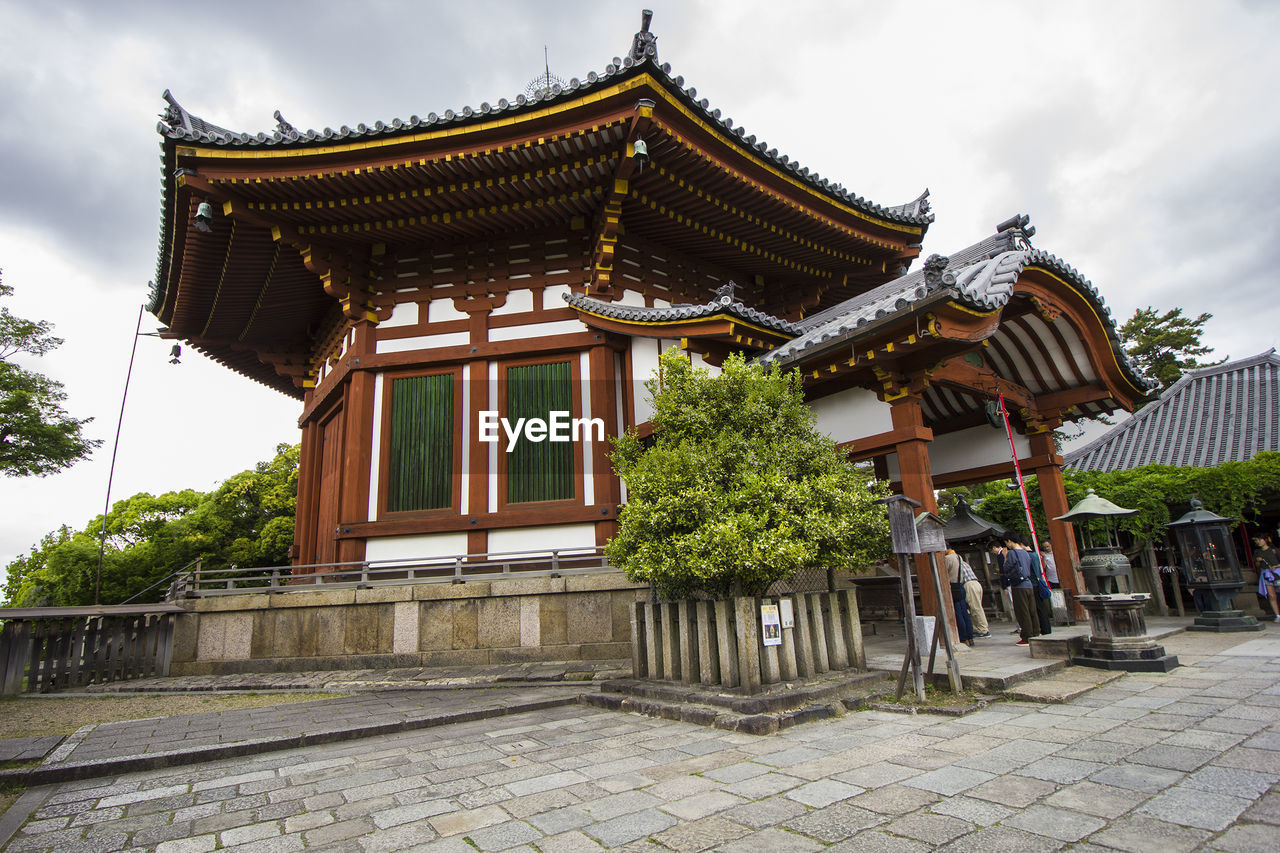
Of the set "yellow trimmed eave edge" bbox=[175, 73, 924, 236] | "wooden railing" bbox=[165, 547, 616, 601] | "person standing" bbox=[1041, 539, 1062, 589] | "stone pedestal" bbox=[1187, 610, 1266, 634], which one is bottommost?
"stone pedestal" bbox=[1187, 610, 1266, 634]

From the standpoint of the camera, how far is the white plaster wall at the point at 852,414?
7.69 meters

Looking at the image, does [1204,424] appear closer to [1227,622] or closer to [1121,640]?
[1227,622]

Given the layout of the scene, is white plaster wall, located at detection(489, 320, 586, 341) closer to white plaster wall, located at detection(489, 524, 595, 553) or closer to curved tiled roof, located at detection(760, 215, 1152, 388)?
white plaster wall, located at detection(489, 524, 595, 553)

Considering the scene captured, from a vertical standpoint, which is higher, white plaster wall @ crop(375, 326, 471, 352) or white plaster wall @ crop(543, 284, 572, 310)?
white plaster wall @ crop(543, 284, 572, 310)

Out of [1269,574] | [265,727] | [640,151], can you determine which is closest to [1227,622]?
[1269,574]

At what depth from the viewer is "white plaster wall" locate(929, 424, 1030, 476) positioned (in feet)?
32.9

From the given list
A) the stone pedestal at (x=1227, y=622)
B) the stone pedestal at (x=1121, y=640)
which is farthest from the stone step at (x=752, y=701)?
the stone pedestal at (x=1227, y=622)

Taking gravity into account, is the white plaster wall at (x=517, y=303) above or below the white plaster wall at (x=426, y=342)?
above

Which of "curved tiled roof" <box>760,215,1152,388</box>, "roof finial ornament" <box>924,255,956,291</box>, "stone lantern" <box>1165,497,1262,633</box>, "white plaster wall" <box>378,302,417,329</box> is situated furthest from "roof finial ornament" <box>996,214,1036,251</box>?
"white plaster wall" <box>378,302,417,329</box>

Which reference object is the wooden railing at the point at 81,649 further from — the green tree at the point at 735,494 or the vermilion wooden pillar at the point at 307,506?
the green tree at the point at 735,494

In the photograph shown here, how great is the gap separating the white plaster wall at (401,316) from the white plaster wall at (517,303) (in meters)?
1.49

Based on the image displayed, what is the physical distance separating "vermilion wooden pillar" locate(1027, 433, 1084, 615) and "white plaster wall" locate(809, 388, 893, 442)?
3.70 m

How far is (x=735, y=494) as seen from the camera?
5.73 meters

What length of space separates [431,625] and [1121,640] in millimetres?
8203
